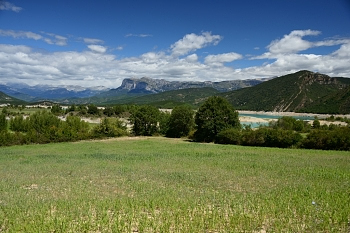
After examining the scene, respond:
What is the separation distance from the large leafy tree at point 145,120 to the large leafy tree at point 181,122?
7.38m

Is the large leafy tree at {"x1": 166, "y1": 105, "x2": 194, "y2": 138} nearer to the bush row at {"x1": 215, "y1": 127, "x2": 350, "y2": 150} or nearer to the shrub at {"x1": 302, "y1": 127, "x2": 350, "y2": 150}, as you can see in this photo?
the bush row at {"x1": 215, "y1": 127, "x2": 350, "y2": 150}

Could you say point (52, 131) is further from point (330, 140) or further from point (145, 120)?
point (330, 140)

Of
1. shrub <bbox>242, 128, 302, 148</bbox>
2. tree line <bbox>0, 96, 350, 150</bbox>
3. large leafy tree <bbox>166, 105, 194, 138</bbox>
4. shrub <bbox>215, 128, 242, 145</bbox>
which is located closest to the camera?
tree line <bbox>0, 96, 350, 150</bbox>

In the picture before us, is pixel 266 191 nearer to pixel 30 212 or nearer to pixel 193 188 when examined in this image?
pixel 193 188

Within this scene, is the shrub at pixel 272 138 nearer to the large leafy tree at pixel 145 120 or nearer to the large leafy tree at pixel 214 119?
the large leafy tree at pixel 214 119

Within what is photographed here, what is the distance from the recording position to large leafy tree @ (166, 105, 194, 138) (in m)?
80.7

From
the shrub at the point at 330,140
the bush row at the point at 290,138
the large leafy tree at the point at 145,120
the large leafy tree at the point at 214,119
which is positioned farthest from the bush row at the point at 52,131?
the shrub at the point at 330,140

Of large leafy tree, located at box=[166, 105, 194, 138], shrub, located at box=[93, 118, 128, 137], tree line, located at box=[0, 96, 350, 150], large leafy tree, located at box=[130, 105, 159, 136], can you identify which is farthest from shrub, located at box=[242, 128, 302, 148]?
shrub, located at box=[93, 118, 128, 137]

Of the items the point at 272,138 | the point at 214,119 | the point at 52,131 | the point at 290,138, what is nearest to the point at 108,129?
the point at 52,131

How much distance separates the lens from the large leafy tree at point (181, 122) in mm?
80688

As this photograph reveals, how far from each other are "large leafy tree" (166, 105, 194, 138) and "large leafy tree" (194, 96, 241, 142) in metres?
12.6

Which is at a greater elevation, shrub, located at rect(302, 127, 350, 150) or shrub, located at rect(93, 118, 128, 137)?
shrub, located at rect(302, 127, 350, 150)

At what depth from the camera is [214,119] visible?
65.5 metres

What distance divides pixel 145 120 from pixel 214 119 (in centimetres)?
2869
